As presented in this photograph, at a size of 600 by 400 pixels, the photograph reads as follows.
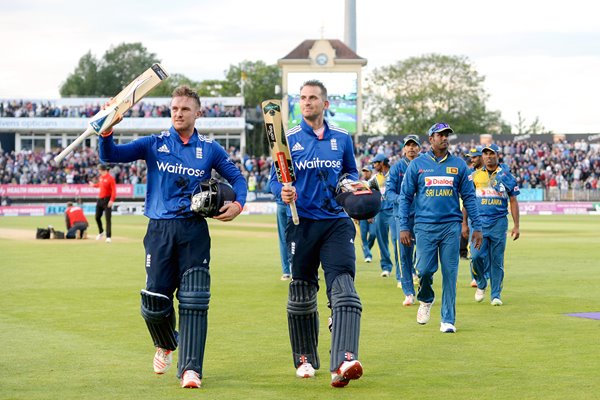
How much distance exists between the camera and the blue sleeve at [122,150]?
841cm

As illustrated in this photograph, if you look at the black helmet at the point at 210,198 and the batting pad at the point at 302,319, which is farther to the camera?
the batting pad at the point at 302,319

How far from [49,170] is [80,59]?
2825 inches

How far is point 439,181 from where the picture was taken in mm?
11914

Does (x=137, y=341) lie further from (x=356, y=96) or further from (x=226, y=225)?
(x=356, y=96)

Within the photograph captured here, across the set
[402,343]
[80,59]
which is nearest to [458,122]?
[80,59]

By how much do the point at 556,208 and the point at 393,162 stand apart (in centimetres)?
1024

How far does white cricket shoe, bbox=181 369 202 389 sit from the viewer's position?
27.0 feet

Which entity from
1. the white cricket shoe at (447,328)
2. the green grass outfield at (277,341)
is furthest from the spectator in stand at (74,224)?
the white cricket shoe at (447,328)

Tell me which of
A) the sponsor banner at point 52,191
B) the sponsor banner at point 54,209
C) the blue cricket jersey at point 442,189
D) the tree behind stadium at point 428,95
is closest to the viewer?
the blue cricket jersey at point 442,189

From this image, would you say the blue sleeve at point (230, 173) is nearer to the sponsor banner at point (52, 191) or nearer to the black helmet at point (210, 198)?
the black helmet at point (210, 198)

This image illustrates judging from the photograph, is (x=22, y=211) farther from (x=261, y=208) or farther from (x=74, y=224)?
(x=74, y=224)

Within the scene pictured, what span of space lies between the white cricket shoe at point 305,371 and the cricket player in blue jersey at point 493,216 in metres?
6.25

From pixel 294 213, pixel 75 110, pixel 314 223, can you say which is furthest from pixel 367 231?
pixel 75 110

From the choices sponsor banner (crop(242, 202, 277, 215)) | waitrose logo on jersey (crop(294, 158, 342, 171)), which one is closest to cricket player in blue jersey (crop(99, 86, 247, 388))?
waitrose logo on jersey (crop(294, 158, 342, 171))
